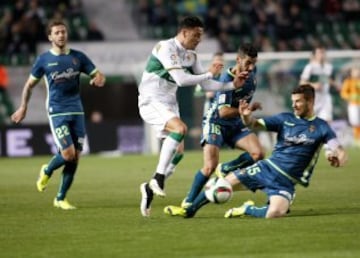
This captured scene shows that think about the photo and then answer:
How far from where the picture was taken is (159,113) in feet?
40.7

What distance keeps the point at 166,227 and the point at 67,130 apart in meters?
3.08

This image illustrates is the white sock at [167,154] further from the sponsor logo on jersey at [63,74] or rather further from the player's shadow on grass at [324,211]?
the sponsor logo on jersey at [63,74]

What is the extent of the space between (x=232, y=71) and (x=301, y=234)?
321cm

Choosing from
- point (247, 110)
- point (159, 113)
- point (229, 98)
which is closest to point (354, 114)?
point (229, 98)

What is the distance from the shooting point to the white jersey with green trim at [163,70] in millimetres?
12227

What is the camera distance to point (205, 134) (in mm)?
13328

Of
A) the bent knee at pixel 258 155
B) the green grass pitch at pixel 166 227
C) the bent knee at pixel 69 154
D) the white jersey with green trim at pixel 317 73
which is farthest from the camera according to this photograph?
the white jersey with green trim at pixel 317 73

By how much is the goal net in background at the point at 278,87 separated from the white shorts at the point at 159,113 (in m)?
15.2

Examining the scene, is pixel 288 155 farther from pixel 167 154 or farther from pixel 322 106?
pixel 322 106

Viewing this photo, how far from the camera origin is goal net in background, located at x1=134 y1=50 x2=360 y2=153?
28250mm

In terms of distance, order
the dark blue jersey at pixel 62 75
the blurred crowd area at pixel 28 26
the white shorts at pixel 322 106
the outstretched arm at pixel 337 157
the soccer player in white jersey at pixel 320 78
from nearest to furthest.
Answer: the outstretched arm at pixel 337 157
the dark blue jersey at pixel 62 75
the soccer player in white jersey at pixel 320 78
the white shorts at pixel 322 106
the blurred crowd area at pixel 28 26

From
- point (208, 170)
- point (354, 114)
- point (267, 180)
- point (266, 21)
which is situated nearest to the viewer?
point (267, 180)

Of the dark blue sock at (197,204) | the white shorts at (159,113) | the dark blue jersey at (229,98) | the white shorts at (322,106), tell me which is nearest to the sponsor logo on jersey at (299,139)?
A: the dark blue sock at (197,204)

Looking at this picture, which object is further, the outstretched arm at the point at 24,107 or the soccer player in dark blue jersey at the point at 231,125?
the outstretched arm at the point at 24,107
